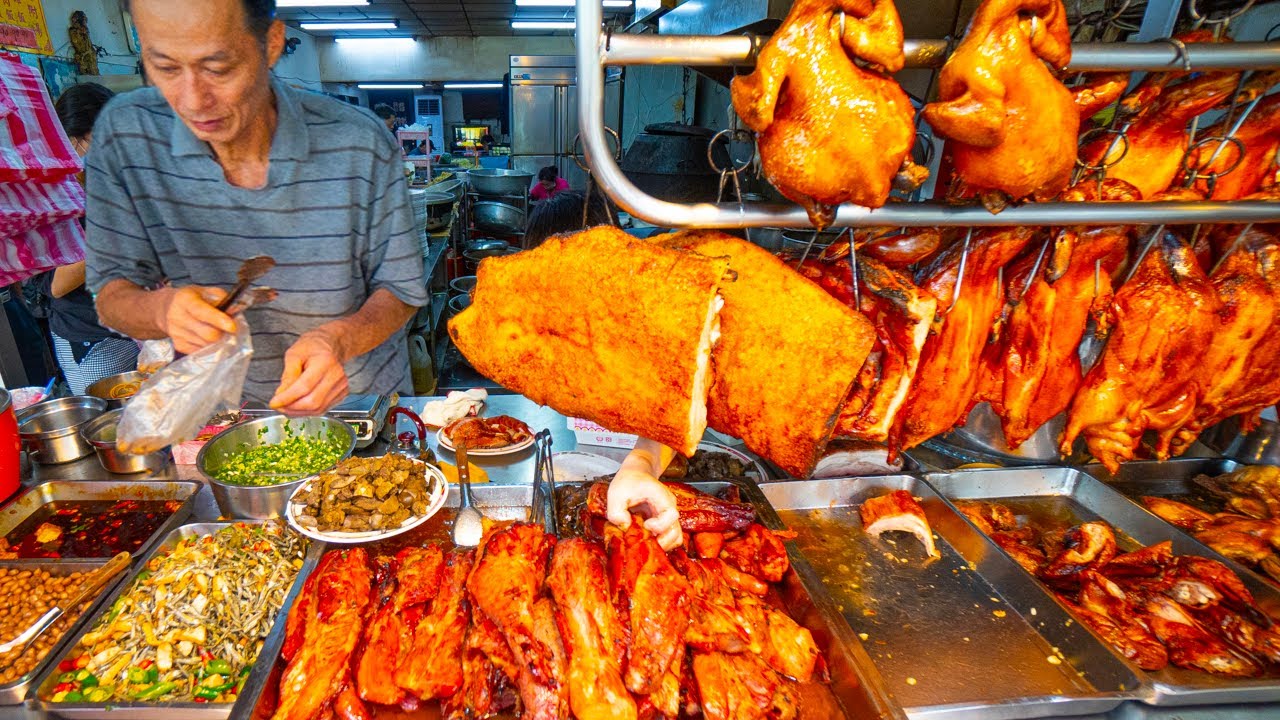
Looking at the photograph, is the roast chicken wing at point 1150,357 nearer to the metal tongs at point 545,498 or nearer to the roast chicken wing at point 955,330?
the roast chicken wing at point 955,330

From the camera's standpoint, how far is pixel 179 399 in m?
1.94

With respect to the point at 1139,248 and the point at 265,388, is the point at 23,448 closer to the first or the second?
the point at 265,388

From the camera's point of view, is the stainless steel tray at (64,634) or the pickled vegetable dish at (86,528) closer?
the stainless steel tray at (64,634)

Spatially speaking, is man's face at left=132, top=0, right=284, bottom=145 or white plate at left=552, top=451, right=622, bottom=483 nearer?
man's face at left=132, top=0, right=284, bottom=145

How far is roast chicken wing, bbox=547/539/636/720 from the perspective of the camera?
148 centimetres

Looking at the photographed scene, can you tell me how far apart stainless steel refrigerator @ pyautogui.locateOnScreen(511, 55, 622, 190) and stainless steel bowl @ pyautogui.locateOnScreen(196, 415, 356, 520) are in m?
9.62

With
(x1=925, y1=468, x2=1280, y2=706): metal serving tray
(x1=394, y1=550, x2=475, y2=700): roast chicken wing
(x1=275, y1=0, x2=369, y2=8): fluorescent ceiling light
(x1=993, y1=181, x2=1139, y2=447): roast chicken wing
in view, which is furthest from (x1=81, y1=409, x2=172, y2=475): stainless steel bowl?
(x1=275, y1=0, x2=369, y2=8): fluorescent ceiling light

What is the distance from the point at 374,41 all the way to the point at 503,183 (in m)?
13.6

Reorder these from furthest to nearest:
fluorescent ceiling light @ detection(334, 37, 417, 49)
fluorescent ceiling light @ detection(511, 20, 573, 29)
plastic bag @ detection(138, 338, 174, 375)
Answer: fluorescent ceiling light @ detection(334, 37, 417, 49)
fluorescent ceiling light @ detection(511, 20, 573, 29)
plastic bag @ detection(138, 338, 174, 375)

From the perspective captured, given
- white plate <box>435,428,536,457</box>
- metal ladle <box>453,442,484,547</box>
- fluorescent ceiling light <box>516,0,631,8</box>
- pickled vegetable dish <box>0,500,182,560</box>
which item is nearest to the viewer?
metal ladle <box>453,442,484,547</box>

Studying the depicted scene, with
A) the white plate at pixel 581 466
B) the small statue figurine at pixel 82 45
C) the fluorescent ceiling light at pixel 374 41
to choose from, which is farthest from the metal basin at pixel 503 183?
the fluorescent ceiling light at pixel 374 41

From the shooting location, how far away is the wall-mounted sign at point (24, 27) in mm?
5168

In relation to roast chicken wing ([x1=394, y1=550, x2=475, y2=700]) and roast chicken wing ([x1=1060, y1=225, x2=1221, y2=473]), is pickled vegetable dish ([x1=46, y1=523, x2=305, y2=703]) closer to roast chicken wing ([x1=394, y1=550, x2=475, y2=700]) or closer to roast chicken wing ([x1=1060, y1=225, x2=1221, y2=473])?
roast chicken wing ([x1=394, y1=550, x2=475, y2=700])

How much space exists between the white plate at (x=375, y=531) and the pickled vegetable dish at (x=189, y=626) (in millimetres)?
194
